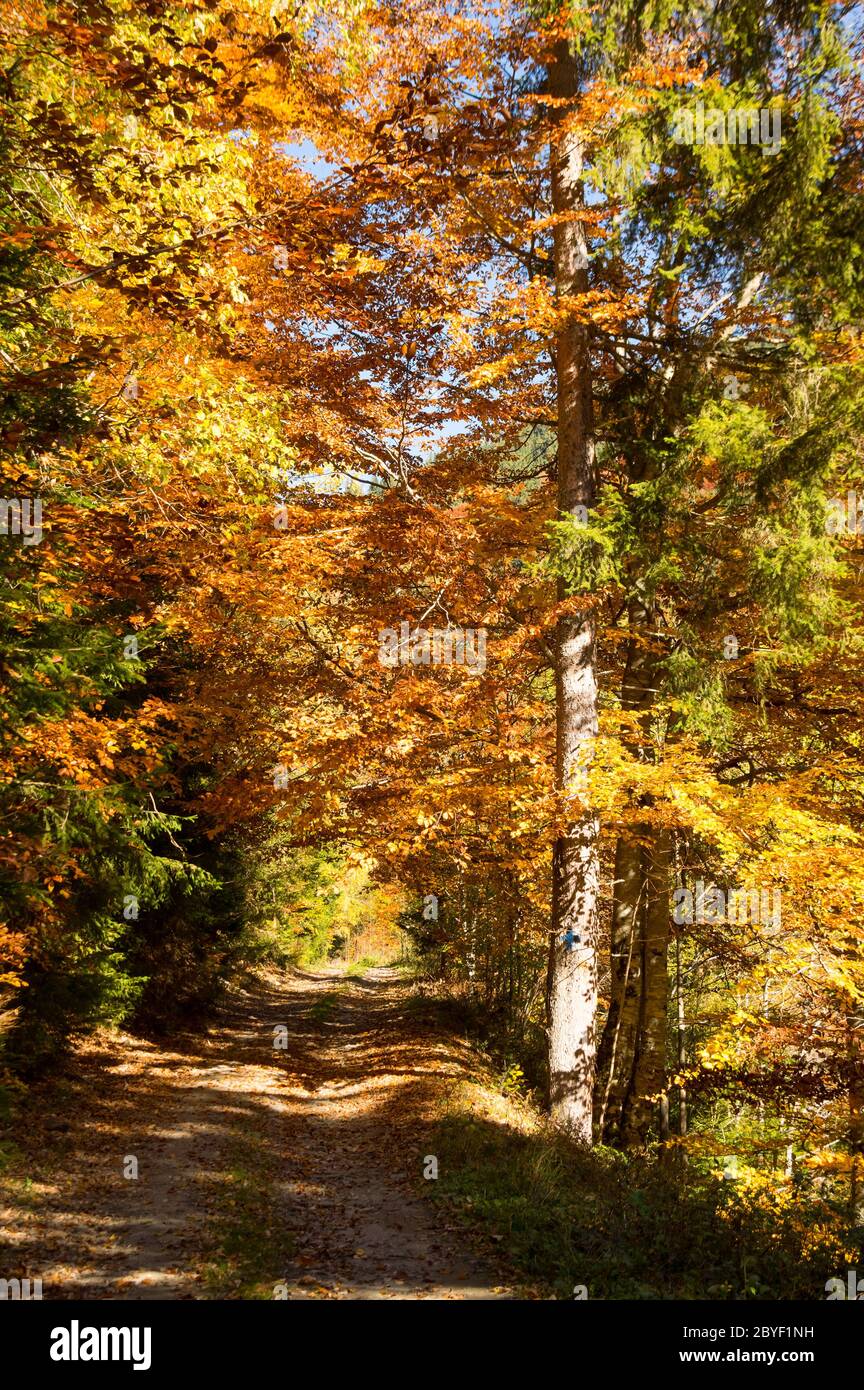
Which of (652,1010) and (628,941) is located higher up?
(628,941)

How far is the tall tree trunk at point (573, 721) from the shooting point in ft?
32.1

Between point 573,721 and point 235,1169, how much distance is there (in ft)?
21.6

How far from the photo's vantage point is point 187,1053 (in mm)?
15680

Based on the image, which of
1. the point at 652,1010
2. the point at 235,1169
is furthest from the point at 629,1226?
the point at 652,1010

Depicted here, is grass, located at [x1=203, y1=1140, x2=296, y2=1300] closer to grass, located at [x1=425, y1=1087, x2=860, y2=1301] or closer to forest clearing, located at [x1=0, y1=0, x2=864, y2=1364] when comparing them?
forest clearing, located at [x1=0, y1=0, x2=864, y2=1364]

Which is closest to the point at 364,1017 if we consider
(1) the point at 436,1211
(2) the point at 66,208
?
(1) the point at 436,1211

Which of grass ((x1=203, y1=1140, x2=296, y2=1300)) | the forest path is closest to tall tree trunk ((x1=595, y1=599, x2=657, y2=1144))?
the forest path

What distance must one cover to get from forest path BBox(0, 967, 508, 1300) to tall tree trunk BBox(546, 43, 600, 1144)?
2.10m

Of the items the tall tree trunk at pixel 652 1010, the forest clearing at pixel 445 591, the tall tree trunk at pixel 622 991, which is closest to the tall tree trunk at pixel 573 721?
the forest clearing at pixel 445 591

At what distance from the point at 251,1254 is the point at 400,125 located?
8896mm

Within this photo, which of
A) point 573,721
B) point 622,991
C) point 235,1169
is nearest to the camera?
point 235,1169

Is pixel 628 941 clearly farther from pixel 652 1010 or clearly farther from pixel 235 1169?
pixel 235 1169

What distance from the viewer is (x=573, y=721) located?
10.2 meters

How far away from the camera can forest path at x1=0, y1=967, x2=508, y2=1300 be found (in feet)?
20.0
